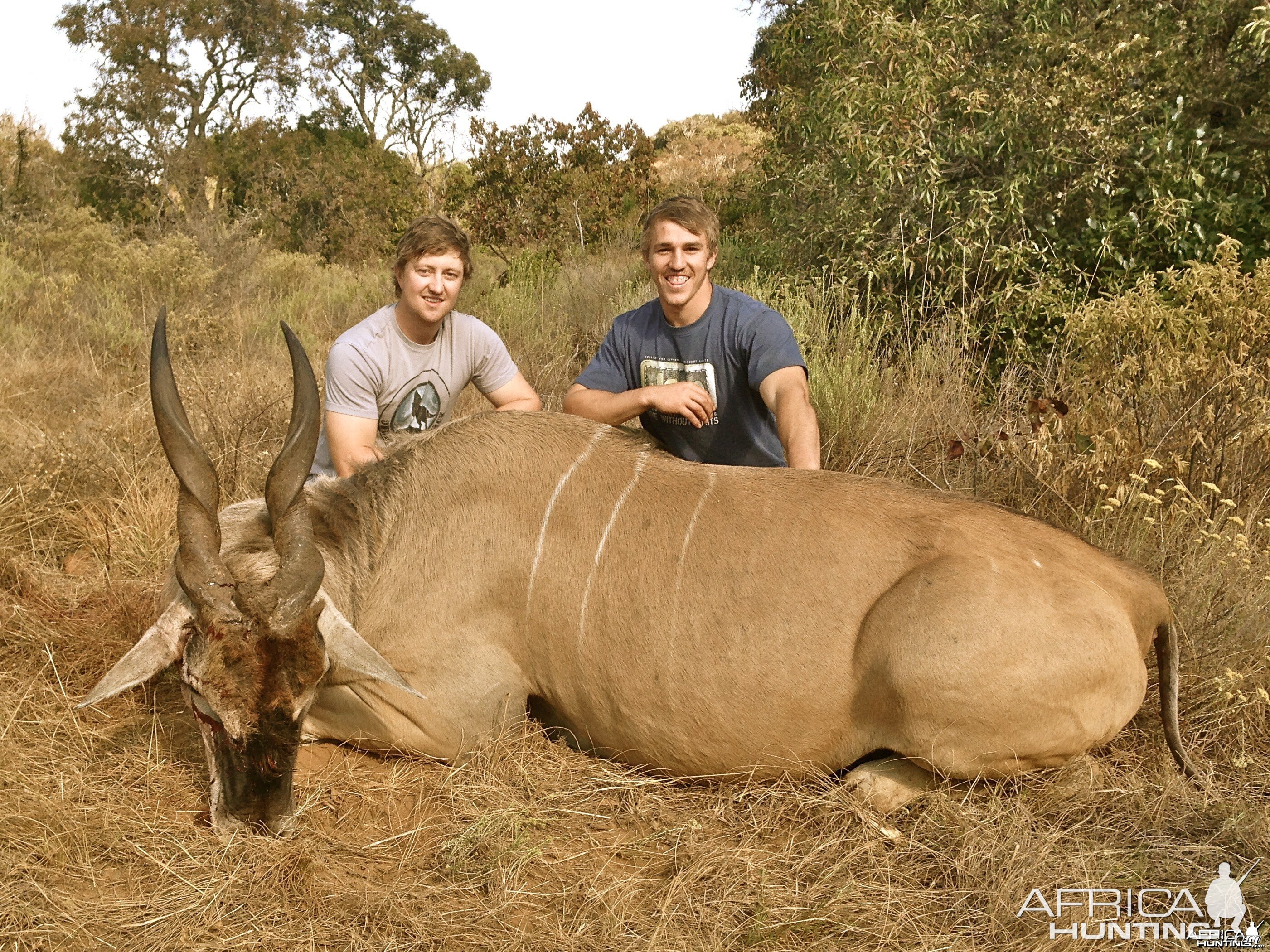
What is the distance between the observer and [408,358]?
4.74 metres

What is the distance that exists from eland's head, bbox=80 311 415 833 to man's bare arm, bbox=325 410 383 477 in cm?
139

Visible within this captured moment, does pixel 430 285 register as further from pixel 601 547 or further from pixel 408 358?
pixel 601 547

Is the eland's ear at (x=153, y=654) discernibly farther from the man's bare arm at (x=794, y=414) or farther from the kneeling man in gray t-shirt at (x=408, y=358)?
the man's bare arm at (x=794, y=414)

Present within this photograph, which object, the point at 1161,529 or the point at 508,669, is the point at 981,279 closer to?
the point at 1161,529

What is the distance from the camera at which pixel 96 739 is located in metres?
3.56

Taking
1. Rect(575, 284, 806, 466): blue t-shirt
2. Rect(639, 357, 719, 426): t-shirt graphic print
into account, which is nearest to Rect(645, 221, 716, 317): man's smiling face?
Rect(575, 284, 806, 466): blue t-shirt

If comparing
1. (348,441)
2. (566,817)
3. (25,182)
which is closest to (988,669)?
(566,817)

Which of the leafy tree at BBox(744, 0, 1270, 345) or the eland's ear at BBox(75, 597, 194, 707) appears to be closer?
the eland's ear at BBox(75, 597, 194, 707)

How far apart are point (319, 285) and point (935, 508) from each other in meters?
9.93

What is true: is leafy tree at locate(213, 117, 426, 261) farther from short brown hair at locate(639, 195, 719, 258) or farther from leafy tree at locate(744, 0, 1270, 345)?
short brown hair at locate(639, 195, 719, 258)

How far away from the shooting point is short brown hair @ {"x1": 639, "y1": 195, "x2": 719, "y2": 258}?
15.0 feet

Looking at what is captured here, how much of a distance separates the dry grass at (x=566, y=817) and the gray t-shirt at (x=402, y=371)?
1.13 m

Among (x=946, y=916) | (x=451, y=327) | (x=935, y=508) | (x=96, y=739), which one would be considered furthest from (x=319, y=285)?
(x=946, y=916)

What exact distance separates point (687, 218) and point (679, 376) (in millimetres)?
725
